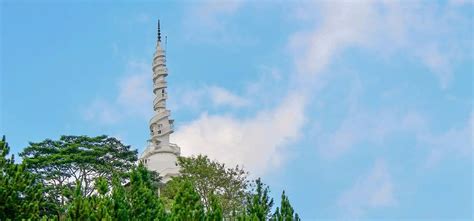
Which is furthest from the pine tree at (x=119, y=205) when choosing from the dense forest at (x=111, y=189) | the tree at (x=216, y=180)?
the tree at (x=216, y=180)

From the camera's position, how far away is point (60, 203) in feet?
112

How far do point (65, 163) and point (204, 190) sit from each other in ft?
24.4

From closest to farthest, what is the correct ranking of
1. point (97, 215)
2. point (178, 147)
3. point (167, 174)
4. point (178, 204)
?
point (97, 215) → point (178, 204) → point (167, 174) → point (178, 147)

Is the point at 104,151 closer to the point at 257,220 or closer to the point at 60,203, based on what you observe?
the point at 60,203

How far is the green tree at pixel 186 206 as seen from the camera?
1698 cm

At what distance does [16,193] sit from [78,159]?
18856 millimetres

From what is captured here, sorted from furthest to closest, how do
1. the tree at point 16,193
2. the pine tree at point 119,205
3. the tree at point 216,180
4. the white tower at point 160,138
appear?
1. the white tower at point 160,138
2. the tree at point 216,180
3. the tree at point 16,193
4. the pine tree at point 119,205

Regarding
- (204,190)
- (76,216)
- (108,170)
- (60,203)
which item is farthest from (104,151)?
(76,216)

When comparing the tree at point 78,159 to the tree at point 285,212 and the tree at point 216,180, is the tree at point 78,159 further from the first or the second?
the tree at point 285,212

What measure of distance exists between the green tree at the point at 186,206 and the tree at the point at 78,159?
1837 centimetres

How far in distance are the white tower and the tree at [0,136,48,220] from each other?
24.7 metres

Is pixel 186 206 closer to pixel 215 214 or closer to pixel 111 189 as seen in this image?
pixel 215 214

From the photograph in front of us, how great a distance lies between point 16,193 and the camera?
58.5ft

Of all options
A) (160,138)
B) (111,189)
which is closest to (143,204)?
(111,189)
